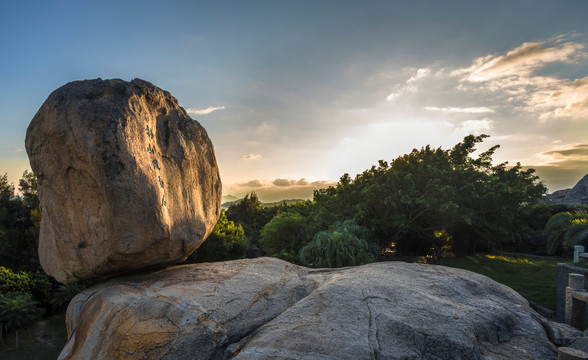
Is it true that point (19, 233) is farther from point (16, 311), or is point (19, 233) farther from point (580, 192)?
point (580, 192)

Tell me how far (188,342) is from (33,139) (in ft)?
14.8

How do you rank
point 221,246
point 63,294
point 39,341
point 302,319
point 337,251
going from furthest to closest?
1. point 63,294
2. point 221,246
3. point 39,341
4. point 337,251
5. point 302,319

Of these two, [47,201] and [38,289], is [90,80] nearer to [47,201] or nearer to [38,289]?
[47,201]

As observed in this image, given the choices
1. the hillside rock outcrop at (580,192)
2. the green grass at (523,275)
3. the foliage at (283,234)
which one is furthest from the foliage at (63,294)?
the hillside rock outcrop at (580,192)

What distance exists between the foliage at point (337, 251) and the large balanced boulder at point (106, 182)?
7805 millimetres

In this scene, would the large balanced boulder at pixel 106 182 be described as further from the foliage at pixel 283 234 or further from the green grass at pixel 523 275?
the green grass at pixel 523 275

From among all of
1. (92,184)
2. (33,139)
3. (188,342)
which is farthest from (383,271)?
(33,139)

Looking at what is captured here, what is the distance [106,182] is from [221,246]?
11.0 meters

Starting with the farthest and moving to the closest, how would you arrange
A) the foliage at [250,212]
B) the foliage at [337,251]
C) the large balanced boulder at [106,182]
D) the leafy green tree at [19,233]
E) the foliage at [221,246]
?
the foliage at [250,212] < the leafy green tree at [19,233] < the foliage at [221,246] < the foliage at [337,251] < the large balanced boulder at [106,182]

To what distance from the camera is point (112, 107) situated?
5387mm

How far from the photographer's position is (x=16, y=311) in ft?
44.3

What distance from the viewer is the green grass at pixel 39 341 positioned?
1202cm

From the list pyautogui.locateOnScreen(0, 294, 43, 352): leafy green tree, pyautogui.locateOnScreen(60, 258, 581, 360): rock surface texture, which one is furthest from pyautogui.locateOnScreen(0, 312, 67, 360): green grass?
pyautogui.locateOnScreen(60, 258, 581, 360): rock surface texture

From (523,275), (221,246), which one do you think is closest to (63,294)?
(221,246)
